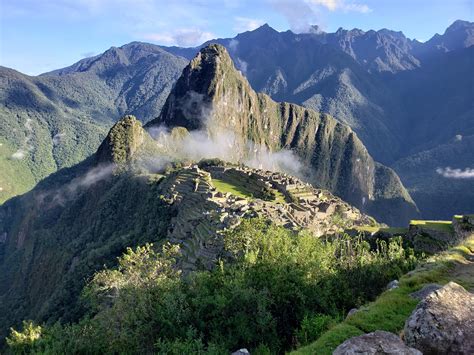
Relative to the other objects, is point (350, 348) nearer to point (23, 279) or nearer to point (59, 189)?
point (23, 279)

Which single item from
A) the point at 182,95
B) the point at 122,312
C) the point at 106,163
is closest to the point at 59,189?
the point at 106,163

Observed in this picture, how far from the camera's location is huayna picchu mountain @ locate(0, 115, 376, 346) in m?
56.1

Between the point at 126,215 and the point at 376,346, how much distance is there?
3282 inches

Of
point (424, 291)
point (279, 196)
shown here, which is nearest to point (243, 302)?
point (424, 291)

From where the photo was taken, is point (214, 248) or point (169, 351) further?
point (214, 248)

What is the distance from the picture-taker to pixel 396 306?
612 inches

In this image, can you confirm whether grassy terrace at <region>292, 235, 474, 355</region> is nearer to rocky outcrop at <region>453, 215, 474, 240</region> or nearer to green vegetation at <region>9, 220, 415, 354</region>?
green vegetation at <region>9, 220, 415, 354</region>

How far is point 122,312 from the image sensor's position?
22.5m

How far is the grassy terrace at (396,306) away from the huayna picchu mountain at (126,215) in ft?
68.9

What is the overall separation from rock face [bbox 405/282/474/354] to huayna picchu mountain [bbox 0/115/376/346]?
2712 cm

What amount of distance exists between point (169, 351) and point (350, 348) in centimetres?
908

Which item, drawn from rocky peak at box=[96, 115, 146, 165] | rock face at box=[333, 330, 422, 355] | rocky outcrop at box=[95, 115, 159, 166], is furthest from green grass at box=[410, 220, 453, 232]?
rocky peak at box=[96, 115, 146, 165]

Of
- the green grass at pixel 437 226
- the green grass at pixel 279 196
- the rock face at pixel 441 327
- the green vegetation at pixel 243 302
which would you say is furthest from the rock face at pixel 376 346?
the green grass at pixel 279 196

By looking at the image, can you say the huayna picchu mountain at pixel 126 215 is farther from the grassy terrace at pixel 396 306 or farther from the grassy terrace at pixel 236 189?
the grassy terrace at pixel 396 306
